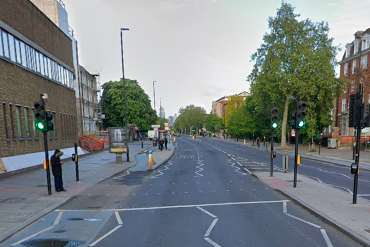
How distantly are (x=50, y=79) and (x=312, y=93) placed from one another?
2920 cm

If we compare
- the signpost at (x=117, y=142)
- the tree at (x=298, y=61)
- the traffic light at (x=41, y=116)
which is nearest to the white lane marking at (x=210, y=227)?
the traffic light at (x=41, y=116)

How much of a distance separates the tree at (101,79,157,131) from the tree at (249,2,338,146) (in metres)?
28.0

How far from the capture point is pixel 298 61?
3045 cm

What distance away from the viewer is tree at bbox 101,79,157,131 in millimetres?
50750

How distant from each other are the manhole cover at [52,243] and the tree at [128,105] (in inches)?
1816

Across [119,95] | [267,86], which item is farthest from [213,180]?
[119,95]

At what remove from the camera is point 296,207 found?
761cm

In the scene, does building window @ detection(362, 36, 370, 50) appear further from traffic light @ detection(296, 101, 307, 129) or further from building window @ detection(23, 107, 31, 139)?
building window @ detection(23, 107, 31, 139)

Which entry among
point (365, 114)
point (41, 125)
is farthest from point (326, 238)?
point (41, 125)

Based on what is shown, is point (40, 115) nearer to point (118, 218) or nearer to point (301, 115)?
point (118, 218)

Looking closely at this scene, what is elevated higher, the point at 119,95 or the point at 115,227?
the point at 119,95

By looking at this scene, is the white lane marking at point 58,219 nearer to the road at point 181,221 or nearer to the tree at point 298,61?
the road at point 181,221

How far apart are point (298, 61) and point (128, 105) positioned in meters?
34.3

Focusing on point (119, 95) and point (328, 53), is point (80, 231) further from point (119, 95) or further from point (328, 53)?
point (119, 95)
